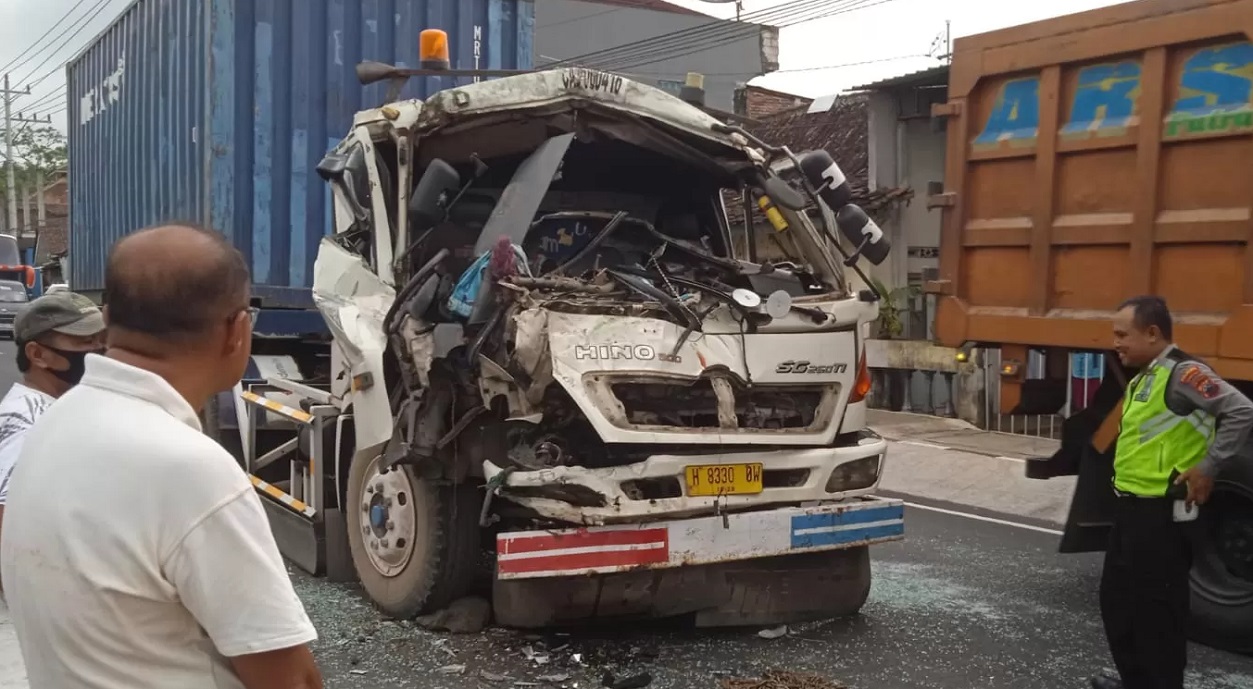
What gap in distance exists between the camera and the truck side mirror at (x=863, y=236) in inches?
207

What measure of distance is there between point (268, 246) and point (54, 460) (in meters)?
7.15

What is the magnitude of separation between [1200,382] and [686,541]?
189 cm

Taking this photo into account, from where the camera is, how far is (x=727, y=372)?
15.3 feet

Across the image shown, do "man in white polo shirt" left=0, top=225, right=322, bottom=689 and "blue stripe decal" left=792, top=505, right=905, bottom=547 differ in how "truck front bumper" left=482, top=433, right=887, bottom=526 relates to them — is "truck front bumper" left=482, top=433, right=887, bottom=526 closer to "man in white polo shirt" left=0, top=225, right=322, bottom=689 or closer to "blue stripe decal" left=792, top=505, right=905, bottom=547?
"blue stripe decal" left=792, top=505, right=905, bottom=547

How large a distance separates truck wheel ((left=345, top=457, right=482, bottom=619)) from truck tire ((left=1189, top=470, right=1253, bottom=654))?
10.3 ft

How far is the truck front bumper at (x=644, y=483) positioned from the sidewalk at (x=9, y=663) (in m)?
1.86

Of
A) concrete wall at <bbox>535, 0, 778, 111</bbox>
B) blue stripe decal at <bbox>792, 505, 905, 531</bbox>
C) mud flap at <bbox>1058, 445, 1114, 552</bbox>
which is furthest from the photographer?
concrete wall at <bbox>535, 0, 778, 111</bbox>

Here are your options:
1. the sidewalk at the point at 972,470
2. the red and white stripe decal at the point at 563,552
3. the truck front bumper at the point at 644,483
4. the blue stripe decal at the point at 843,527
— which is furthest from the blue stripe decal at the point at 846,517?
the sidewalk at the point at 972,470

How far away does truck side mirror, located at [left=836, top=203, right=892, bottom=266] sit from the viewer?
17.2 feet

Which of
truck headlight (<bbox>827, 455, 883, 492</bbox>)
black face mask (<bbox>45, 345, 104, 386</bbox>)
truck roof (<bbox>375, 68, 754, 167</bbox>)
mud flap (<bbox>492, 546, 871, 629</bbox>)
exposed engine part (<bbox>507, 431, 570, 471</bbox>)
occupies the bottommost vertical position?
mud flap (<bbox>492, 546, 871, 629</bbox>)

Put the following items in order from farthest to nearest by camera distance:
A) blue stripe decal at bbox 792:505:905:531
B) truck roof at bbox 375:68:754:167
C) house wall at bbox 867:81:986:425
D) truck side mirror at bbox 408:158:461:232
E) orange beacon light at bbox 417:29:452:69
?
house wall at bbox 867:81:986:425, orange beacon light at bbox 417:29:452:69, truck roof at bbox 375:68:754:167, truck side mirror at bbox 408:158:461:232, blue stripe decal at bbox 792:505:905:531

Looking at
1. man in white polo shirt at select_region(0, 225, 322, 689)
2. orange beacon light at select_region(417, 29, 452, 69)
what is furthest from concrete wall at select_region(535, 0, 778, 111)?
man in white polo shirt at select_region(0, 225, 322, 689)

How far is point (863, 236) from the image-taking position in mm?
5254

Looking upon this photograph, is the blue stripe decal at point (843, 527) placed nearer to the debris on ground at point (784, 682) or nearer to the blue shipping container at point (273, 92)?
the debris on ground at point (784, 682)
